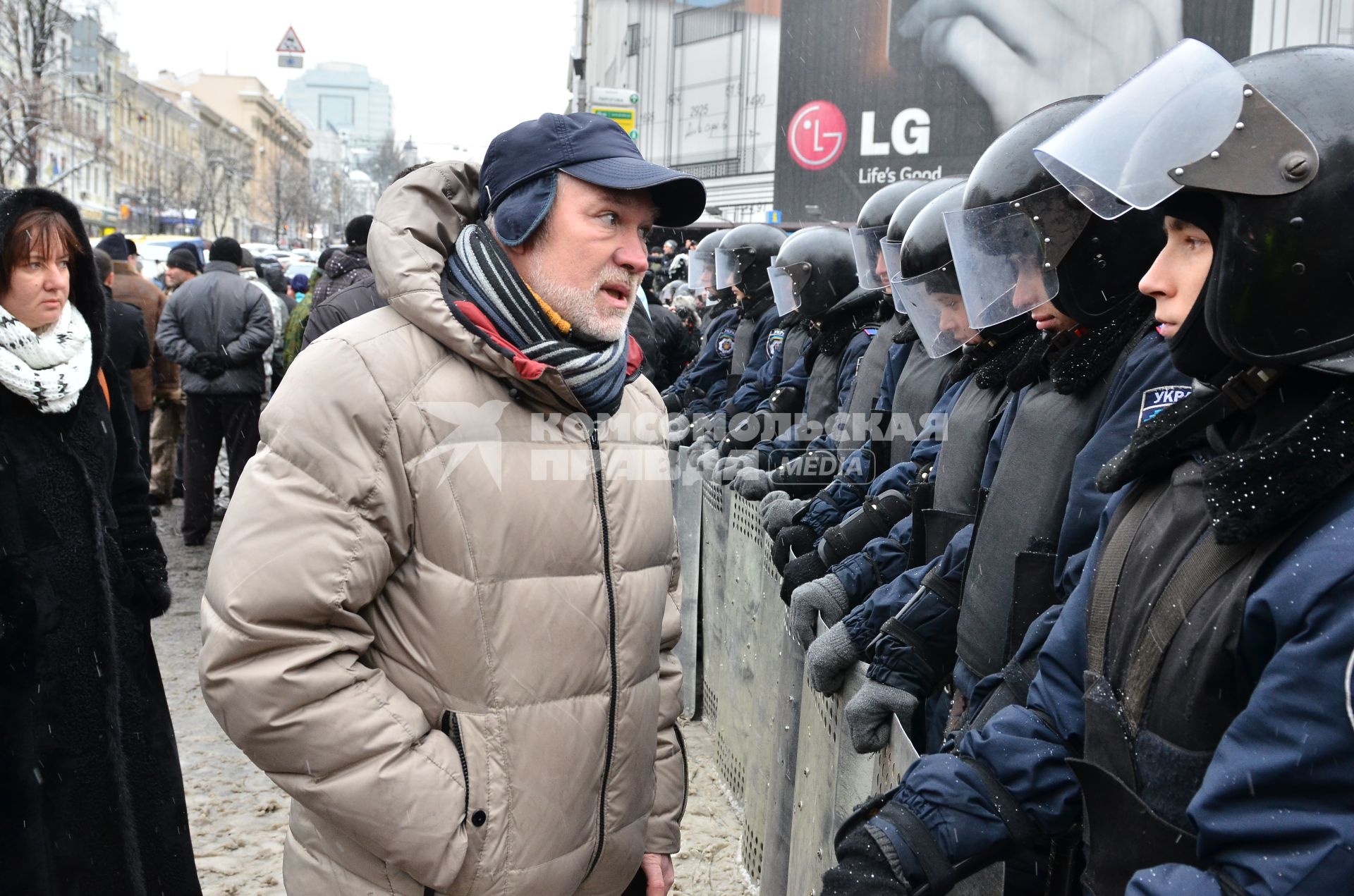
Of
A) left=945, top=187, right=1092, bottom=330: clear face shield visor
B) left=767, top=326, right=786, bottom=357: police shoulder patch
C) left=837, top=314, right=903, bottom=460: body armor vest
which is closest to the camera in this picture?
left=945, top=187, right=1092, bottom=330: clear face shield visor

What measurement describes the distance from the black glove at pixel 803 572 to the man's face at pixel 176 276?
861cm

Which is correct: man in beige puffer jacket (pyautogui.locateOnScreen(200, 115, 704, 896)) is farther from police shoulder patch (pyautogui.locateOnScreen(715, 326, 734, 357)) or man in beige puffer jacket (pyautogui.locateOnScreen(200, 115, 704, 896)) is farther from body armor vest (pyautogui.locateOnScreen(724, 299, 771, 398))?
police shoulder patch (pyautogui.locateOnScreen(715, 326, 734, 357))

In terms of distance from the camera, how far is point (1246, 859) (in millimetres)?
1425

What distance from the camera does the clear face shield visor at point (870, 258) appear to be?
548 cm

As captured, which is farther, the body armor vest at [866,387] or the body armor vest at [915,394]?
the body armor vest at [866,387]

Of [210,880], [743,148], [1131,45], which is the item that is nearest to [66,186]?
[743,148]

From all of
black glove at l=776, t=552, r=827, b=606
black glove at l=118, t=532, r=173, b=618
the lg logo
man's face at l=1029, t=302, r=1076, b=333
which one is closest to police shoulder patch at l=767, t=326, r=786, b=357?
black glove at l=776, t=552, r=827, b=606

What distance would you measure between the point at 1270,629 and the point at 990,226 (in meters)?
1.94

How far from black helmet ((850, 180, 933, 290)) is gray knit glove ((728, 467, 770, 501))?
1019mm

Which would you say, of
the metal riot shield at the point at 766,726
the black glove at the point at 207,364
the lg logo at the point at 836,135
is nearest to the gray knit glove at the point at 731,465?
the metal riot shield at the point at 766,726

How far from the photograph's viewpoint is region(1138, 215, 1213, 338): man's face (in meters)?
1.90

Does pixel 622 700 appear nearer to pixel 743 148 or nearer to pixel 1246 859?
pixel 1246 859

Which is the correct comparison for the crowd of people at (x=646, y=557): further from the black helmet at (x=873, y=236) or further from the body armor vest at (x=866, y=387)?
the black helmet at (x=873, y=236)

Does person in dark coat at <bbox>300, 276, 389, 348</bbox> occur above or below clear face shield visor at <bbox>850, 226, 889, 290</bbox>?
below
